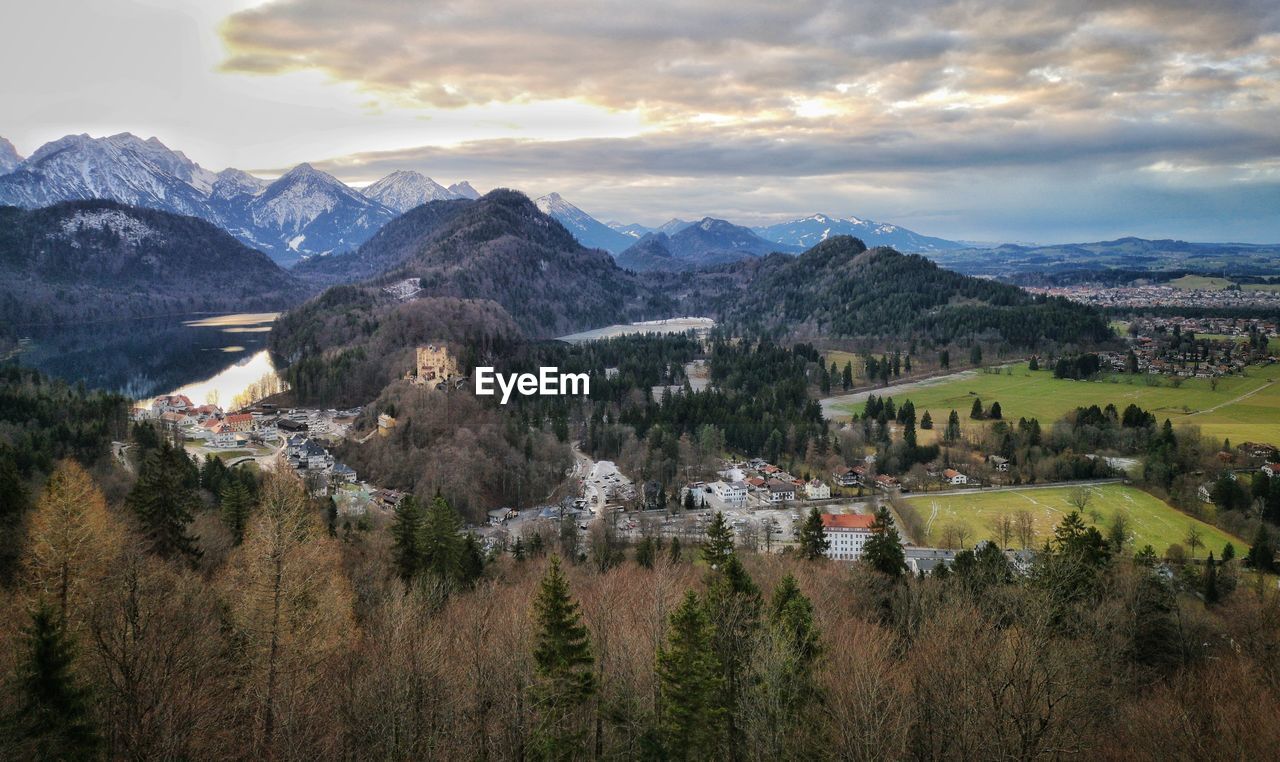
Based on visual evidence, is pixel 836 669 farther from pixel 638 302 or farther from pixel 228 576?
pixel 638 302

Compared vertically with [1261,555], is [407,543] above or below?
above

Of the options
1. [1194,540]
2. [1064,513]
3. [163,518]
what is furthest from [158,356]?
[1194,540]

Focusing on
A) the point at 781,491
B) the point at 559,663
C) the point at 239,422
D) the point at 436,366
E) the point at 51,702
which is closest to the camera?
the point at 51,702

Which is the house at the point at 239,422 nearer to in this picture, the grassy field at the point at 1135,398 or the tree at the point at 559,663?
the tree at the point at 559,663

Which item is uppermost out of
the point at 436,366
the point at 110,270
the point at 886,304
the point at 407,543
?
the point at 110,270

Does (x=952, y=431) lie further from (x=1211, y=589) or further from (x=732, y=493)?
(x=1211, y=589)

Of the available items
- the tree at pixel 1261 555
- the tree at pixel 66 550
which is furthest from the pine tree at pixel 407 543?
the tree at pixel 1261 555
